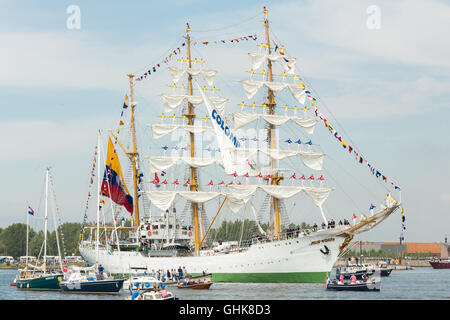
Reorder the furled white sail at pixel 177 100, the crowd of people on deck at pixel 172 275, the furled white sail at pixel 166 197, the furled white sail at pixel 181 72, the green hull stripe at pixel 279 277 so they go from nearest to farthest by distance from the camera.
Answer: the green hull stripe at pixel 279 277, the crowd of people on deck at pixel 172 275, the furled white sail at pixel 166 197, the furled white sail at pixel 181 72, the furled white sail at pixel 177 100

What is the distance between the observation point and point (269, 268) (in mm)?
75312

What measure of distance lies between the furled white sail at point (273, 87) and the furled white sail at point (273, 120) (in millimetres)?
2578

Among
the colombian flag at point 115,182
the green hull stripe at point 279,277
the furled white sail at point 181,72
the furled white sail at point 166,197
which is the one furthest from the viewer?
the furled white sail at point 181,72

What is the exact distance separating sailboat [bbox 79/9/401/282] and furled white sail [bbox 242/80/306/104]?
131 mm

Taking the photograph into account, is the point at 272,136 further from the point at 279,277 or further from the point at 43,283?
the point at 43,283

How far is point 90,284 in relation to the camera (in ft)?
210

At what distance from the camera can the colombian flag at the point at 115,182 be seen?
90625 mm

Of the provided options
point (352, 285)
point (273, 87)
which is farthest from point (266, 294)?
point (273, 87)

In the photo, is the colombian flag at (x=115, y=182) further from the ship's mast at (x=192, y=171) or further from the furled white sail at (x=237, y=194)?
the ship's mast at (x=192, y=171)

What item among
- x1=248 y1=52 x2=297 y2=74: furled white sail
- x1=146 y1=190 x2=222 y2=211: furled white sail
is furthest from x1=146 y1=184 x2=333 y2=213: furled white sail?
x1=248 y1=52 x2=297 y2=74: furled white sail

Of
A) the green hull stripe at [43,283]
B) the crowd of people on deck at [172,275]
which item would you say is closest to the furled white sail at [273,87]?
the crowd of people on deck at [172,275]

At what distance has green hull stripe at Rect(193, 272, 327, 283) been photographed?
2867 inches

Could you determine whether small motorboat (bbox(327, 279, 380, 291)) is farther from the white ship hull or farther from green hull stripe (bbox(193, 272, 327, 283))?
green hull stripe (bbox(193, 272, 327, 283))
